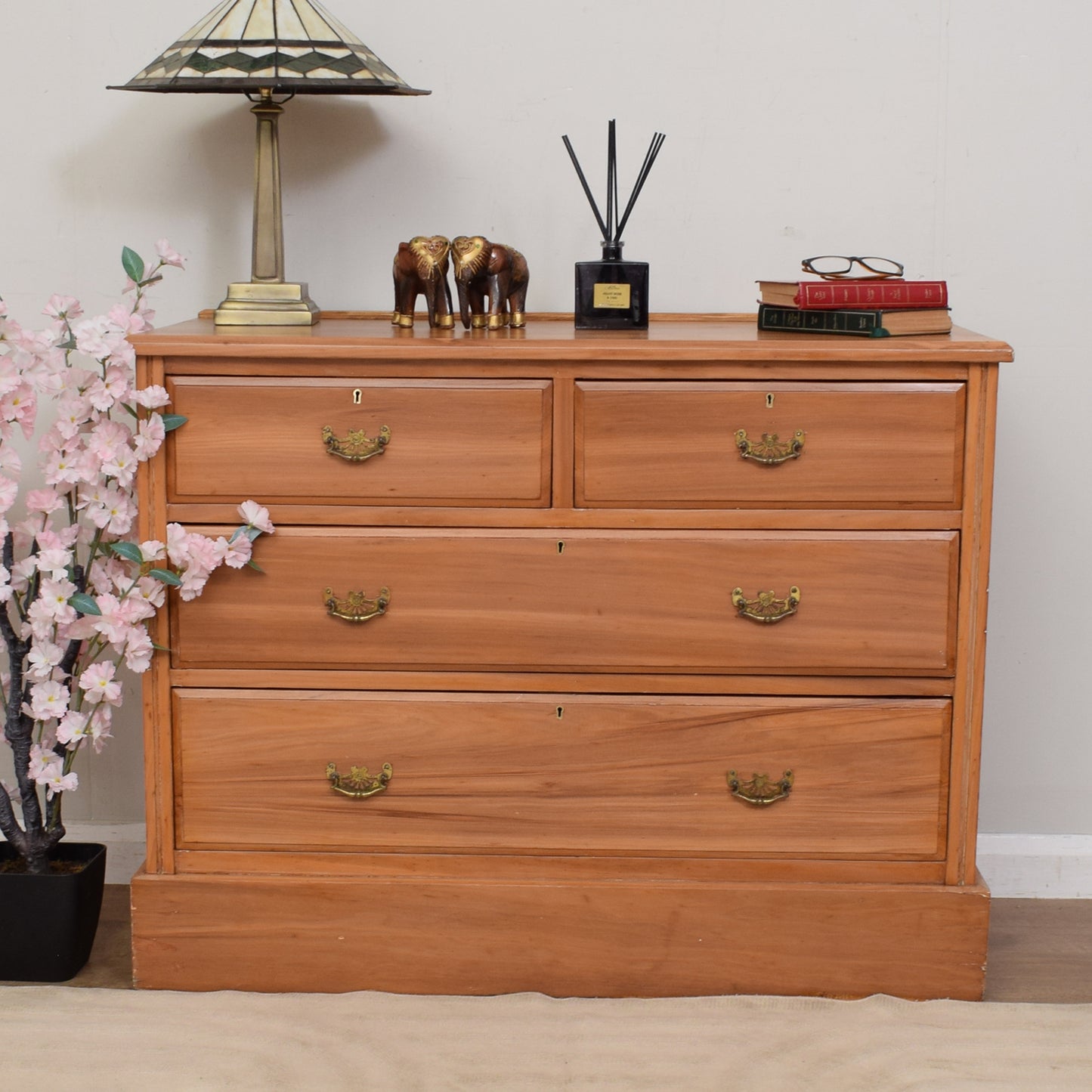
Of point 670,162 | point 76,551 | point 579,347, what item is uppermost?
point 670,162

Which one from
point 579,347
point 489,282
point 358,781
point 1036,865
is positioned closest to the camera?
point 579,347

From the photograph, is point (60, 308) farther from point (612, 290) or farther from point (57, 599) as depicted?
point (612, 290)

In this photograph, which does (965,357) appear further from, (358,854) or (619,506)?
(358,854)

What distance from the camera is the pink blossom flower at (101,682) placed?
73.7 inches

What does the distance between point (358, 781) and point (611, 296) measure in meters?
0.84

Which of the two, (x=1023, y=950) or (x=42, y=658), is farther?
(x=1023, y=950)

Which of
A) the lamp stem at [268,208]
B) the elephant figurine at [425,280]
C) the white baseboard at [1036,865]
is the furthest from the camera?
the white baseboard at [1036,865]

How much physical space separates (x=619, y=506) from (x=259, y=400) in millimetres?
536

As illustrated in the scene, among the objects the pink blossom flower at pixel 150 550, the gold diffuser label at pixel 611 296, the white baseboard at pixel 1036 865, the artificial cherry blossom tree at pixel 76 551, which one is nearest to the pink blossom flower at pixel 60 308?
the artificial cherry blossom tree at pixel 76 551

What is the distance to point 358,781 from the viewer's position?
6.09 feet

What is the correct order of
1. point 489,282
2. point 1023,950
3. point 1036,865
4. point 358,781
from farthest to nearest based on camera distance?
point 1036,865, point 1023,950, point 489,282, point 358,781

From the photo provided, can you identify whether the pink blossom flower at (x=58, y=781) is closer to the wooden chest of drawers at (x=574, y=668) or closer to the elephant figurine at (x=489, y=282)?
the wooden chest of drawers at (x=574, y=668)

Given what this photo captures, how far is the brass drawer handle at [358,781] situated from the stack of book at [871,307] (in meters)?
0.91

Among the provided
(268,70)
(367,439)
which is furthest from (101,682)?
(268,70)
